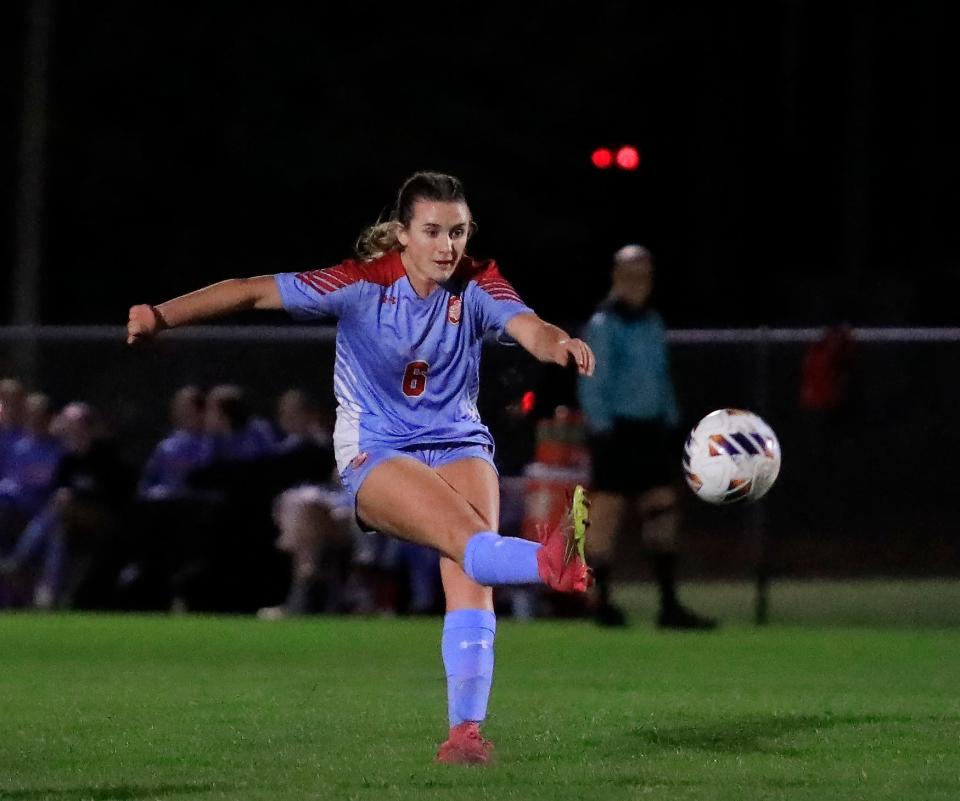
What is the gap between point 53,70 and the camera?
3016cm

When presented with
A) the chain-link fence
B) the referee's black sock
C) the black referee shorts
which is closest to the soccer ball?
the black referee shorts

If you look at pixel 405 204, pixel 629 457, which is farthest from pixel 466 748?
pixel 629 457

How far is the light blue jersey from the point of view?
7.56 meters

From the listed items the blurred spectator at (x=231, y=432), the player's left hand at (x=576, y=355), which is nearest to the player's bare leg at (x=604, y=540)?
the blurred spectator at (x=231, y=432)

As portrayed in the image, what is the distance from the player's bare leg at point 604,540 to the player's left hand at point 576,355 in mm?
5936

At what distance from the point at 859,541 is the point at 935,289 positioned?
20909 mm

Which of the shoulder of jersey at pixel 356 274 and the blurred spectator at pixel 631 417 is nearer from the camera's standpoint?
the shoulder of jersey at pixel 356 274

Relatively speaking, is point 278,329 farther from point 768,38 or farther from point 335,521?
point 768,38

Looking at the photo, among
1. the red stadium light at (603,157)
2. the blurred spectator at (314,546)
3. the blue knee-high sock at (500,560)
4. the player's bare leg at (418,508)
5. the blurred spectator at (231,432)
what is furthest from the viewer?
the red stadium light at (603,157)

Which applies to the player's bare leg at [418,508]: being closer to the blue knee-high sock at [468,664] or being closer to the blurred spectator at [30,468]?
the blue knee-high sock at [468,664]

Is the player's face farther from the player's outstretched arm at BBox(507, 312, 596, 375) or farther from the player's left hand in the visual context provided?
the player's left hand

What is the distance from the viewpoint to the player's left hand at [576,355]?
696 centimetres

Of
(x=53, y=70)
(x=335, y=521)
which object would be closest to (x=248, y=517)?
(x=335, y=521)

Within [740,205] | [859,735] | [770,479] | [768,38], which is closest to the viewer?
[859,735]
